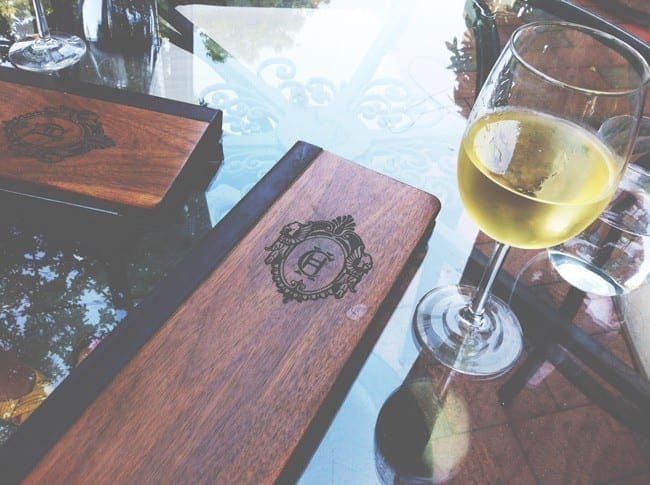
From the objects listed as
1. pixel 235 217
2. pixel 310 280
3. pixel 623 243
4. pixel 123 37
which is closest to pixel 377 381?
pixel 310 280

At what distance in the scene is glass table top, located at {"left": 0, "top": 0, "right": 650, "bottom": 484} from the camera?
19.6 inches

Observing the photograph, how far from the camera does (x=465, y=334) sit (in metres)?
0.55

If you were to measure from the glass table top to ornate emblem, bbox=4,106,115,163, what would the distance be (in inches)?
2.7

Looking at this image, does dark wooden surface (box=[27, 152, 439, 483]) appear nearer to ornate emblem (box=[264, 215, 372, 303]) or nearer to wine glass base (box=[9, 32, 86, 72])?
ornate emblem (box=[264, 215, 372, 303])

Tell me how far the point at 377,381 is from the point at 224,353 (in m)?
0.14

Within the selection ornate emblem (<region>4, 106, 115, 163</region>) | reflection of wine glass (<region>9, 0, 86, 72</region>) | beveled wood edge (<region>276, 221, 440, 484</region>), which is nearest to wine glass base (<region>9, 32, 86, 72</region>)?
reflection of wine glass (<region>9, 0, 86, 72</region>)

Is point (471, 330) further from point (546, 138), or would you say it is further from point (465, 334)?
point (546, 138)

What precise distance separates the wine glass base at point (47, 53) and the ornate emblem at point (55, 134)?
13cm

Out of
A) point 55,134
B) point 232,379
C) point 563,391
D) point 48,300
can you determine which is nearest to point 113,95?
point 55,134

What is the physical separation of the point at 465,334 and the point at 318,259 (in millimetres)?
157

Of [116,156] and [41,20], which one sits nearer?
[116,156]

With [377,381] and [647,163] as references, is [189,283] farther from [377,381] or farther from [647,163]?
[647,163]

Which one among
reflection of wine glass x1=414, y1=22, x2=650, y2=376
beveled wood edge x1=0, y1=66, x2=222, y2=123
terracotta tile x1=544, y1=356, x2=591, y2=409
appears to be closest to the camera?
reflection of wine glass x1=414, y1=22, x2=650, y2=376

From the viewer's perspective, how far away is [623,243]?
2.15 feet
